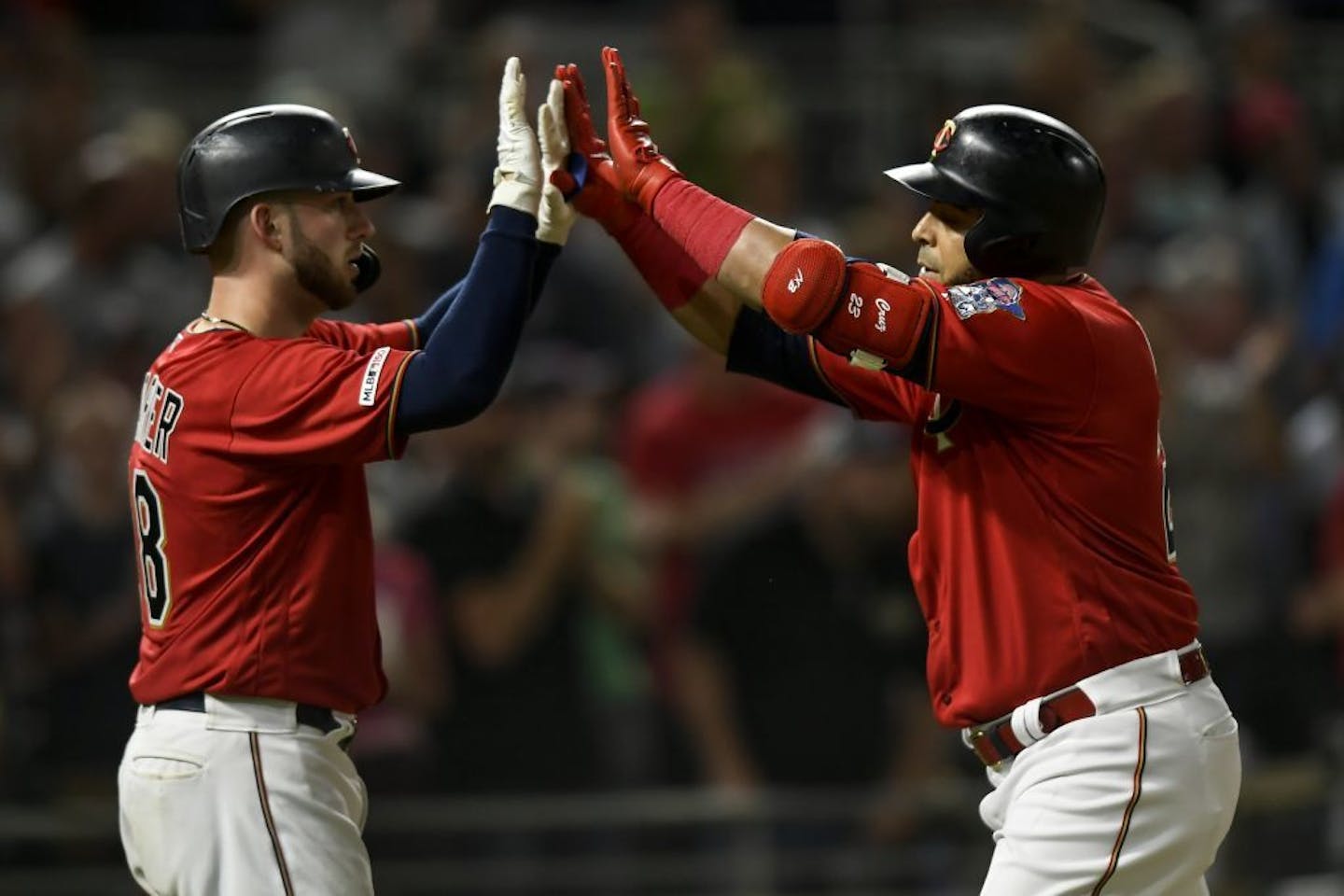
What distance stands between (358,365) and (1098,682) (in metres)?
1.62

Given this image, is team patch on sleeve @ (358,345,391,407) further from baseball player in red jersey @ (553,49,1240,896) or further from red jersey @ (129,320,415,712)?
baseball player in red jersey @ (553,49,1240,896)

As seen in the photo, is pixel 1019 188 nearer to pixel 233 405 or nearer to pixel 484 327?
pixel 484 327

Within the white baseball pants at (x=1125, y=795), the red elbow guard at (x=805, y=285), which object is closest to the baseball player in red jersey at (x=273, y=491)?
the red elbow guard at (x=805, y=285)

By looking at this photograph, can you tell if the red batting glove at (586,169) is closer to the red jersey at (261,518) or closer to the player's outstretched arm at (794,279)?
the player's outstretched arm at (794,279)

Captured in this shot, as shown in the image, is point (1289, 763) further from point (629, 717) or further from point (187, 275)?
point (187, 275)

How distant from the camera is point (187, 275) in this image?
8875mm

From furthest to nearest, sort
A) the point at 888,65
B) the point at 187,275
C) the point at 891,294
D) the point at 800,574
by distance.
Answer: the point at 888,65, the point at 187,275, the point at 800,574, the point at 891,294

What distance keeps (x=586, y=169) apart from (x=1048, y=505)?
132 cm

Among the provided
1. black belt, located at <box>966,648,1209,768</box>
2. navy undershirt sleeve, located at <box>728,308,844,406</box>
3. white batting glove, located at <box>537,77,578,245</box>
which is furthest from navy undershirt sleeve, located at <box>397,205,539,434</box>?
black belt, located at <box>966,648,1209,768</box>

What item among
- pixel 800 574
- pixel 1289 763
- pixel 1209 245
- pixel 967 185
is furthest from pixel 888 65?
pixel 967 185

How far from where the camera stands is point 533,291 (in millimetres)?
4727

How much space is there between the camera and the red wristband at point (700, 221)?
174 inches

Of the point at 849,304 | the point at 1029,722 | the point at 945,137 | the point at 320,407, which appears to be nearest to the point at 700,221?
the point at 849,304

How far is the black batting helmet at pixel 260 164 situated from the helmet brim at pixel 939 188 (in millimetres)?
1089
